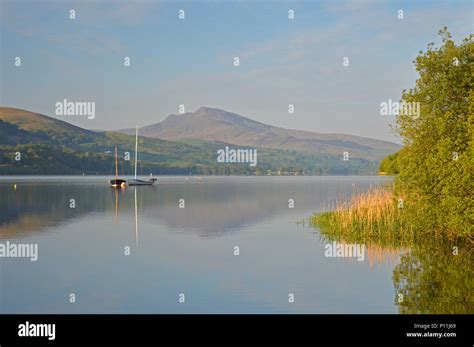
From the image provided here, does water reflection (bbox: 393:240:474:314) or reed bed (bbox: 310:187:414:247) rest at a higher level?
reed bed (bbox: 310:187:414:247)

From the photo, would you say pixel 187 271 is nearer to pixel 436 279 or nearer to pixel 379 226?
pixel 436 279

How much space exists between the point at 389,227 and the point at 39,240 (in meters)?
18.2

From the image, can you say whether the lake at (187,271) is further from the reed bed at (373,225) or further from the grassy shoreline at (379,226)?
the grassy shoreline at (379,226)

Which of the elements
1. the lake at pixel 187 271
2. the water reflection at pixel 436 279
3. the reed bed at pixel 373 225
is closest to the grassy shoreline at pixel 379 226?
the reed bed at pixel 373 225

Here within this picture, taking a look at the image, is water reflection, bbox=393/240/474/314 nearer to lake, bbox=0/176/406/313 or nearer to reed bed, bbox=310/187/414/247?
lake, bbox=0/176/406/313

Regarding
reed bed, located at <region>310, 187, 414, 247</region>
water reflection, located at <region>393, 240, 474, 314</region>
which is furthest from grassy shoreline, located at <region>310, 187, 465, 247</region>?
water reflection, located at <region>393, 240, 474, 314</region>

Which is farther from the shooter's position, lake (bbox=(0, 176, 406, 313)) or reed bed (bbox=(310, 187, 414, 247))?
reed bed (bbox=(310, 187, 414, 247))

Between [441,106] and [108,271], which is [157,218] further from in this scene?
[441,106]

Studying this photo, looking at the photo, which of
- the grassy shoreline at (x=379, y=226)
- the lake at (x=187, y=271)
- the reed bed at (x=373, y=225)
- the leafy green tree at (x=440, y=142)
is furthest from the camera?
the reed bed at (x=373, y=225)

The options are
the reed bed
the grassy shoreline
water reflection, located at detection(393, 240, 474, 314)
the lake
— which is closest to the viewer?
water reflection, located at detection(393, 240, 474, 314)

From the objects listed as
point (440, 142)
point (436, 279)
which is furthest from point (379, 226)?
point (436, 279)

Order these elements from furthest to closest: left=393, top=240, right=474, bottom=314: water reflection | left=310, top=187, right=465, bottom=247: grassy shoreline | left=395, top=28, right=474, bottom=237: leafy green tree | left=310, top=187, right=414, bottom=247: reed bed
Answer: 1. left=310, top=187, right=414, bottom=247: reed bed
2. left=310, top=187, right=465, bottom=247: grassy shoreline
3. left=395, top=28, right=474, bottom=237: leafy green tree
4. left=393, top=240, right=474, bottom=314: water reflection

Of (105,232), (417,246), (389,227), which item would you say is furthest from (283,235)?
(105,232)

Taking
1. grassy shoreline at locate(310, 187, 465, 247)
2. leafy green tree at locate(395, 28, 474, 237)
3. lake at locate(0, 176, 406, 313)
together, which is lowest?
lake at locate(0, 176, 406, 313)
